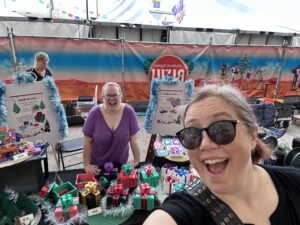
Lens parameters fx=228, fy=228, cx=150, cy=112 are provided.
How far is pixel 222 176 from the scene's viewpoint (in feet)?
2.81

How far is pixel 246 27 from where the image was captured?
275 inches

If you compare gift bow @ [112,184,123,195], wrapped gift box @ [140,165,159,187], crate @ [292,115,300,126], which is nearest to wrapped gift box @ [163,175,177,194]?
wrapped gift box @ [140,165,159,187]

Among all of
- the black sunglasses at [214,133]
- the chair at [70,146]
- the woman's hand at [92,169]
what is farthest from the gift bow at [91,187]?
the chair at [70,146]

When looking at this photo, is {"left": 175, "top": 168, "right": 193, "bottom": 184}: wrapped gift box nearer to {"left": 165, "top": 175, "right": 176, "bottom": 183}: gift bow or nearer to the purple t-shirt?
{"left": 165, "top": 175, "right": 176, "bottom": 183}: gift bow

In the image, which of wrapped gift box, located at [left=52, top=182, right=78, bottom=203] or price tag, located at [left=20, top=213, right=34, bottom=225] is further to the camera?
wrapped gift box, located at [left=52, top=182, right=78, bottom=203]

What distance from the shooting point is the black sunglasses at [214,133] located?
86cm

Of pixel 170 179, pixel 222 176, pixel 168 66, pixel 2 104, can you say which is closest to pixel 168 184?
pixel 170 179

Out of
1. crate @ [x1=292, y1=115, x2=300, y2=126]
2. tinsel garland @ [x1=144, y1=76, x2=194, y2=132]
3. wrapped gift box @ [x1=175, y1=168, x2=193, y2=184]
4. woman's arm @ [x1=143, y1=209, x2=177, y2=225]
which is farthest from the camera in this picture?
crate @ [x1=292, y1=115, x2=300, y2=126]

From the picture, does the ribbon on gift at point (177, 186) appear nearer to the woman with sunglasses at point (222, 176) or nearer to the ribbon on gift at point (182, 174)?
the ribbon on gift at point (182, 174)

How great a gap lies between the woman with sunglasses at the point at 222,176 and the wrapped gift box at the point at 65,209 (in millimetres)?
916

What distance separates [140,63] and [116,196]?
4010mm

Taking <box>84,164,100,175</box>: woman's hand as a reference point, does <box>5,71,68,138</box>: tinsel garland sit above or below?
above

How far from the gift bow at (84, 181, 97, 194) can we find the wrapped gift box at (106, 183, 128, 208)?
4.7 inches

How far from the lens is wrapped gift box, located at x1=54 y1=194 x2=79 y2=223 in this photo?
155 cm
